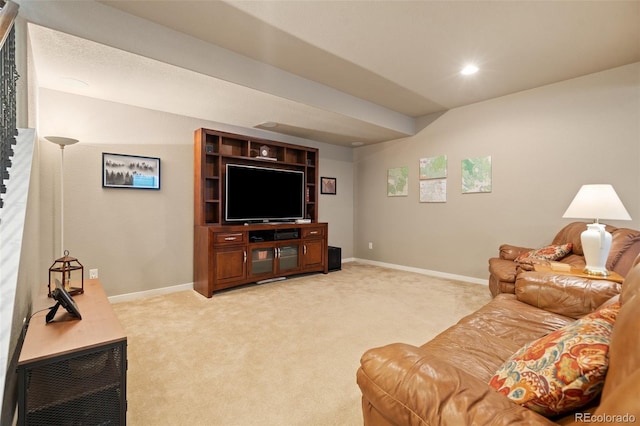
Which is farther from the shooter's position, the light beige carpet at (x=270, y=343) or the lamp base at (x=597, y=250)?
the lamp base at (x=597, y=250)

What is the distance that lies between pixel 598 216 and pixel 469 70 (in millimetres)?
1913

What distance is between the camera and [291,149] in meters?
5.11

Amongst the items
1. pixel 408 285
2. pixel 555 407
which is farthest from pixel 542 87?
pixel 555 407

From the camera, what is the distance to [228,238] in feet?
12.7

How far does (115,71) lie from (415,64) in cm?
289

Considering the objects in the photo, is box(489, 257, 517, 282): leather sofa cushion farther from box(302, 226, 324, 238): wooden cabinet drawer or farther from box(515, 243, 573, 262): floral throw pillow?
box(302, 226, 324, 238): wooden cabinet drawer

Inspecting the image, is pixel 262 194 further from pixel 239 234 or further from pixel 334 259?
pixel 334 259

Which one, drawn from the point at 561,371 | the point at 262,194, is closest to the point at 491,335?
the point at 561,371

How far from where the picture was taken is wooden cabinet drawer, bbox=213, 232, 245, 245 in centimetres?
378

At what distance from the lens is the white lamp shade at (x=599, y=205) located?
2438 mm

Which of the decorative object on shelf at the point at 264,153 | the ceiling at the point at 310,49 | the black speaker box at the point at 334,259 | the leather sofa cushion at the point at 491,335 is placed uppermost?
the ceiling at the point at 310,49

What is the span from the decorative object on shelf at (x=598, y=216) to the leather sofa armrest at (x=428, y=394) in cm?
225

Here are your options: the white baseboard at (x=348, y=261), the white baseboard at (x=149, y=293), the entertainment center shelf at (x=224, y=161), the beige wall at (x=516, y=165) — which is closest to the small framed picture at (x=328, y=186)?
the entertainment center shelf at (x=224, y=161)

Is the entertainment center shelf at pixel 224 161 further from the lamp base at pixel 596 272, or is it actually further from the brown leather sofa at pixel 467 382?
the lamp base at pixel 596 272
